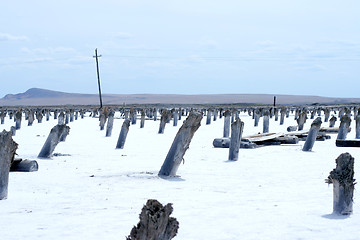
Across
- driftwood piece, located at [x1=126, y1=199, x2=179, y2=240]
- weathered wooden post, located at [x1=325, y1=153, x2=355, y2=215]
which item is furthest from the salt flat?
driftwood piece, located at [x1=126, y1=199, x2=179, y2=240]

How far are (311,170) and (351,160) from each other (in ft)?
14.6

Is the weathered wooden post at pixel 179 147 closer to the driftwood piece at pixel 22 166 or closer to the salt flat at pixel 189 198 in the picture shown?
the salt flat at pixel 189 198

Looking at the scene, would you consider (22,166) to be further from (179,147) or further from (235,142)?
(235,142)

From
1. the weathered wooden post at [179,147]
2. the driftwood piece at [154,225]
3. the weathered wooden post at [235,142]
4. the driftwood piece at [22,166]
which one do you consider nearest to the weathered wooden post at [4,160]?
the driftwood piece at [22,166]

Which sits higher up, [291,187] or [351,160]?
[351,160]

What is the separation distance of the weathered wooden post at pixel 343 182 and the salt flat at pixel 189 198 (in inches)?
5.4

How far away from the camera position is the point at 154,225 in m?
4.46

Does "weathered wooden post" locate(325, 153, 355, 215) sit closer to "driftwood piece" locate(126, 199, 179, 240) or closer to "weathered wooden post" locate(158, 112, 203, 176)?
"driftwood piece" locate(126, 199, 179, 240)

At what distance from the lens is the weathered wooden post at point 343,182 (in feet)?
23.6

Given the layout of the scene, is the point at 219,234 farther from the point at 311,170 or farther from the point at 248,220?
the point at 311,170

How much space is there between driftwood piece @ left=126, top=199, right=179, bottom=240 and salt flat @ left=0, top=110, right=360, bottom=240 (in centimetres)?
164

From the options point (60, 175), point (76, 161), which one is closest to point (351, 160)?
point (60, 175)

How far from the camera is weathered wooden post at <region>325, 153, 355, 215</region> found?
23.6 ft

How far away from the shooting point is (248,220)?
6977 millimetres
